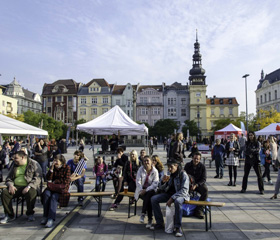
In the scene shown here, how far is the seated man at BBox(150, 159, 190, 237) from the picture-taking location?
16.9 feet

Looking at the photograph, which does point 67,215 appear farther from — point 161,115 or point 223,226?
point 161,115

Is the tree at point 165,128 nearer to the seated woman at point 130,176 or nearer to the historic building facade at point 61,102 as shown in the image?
the historic building facade at point 61,102

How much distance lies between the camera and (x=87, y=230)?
211 inches

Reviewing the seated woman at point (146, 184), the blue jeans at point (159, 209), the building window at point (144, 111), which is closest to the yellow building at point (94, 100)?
the building window at point (144, 111)

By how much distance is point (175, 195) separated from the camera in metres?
5.30

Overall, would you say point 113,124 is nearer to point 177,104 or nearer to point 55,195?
point 55,195

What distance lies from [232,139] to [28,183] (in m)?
7.55

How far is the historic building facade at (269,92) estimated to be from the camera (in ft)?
247

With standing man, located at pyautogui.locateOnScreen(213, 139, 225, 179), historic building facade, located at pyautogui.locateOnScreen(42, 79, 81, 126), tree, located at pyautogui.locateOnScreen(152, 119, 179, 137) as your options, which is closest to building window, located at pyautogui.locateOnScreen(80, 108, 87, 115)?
historic building facade, located at pyautogui.locateOnScreen(42, 79, 81, 126)

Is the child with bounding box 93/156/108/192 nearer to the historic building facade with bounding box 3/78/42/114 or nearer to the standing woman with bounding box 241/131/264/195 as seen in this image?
the standing woman with bounding box 241/131/264/195

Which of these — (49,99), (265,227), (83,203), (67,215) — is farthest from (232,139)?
(49,99)

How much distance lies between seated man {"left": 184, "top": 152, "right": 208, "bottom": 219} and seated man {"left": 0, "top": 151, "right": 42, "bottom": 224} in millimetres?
3556

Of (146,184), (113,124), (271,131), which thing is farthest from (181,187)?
(271,131)

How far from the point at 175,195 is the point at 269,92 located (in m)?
84.0
